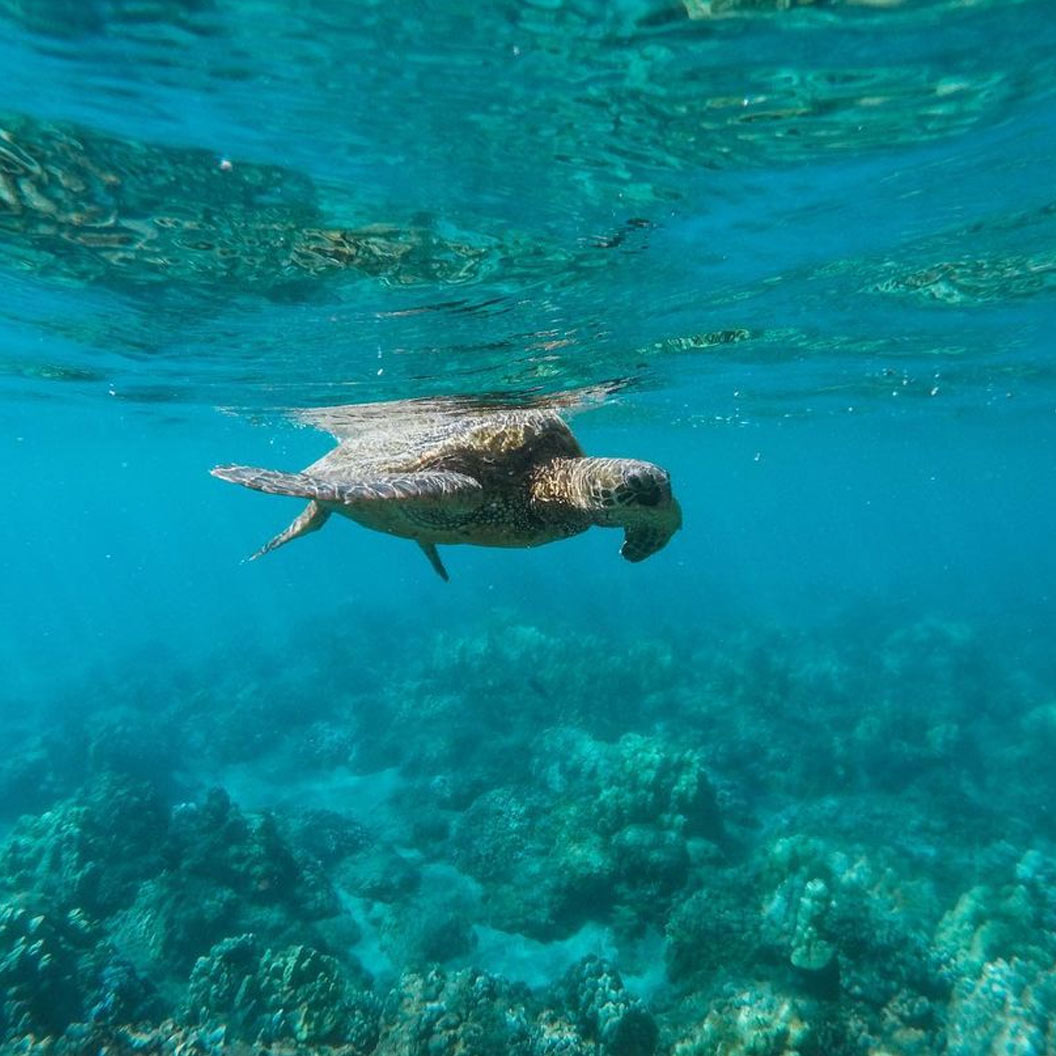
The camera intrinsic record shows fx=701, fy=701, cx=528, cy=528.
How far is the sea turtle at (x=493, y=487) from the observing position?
19.1 ft

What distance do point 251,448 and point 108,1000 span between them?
37.7 metres

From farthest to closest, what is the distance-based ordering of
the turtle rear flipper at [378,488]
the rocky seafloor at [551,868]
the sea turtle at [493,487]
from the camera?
the rocky seafloor at [551,868]
the sea turtle at [493,487]
the turtle rear flipper at [378,488]

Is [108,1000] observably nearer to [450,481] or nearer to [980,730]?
[450,481]

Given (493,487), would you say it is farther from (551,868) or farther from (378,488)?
(551,868)

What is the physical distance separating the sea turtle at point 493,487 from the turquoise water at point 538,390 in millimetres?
3119

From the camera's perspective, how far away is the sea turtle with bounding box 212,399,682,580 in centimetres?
583

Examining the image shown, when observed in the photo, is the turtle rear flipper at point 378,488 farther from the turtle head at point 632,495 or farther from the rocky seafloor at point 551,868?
the rocky seafloor at point 551,868

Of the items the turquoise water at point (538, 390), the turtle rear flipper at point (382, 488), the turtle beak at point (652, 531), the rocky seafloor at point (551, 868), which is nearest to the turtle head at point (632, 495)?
the turtle beak at point (652, 531)

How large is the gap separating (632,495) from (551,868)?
10.4 metres

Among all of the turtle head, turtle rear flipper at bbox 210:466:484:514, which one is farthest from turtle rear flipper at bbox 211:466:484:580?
the turtle head

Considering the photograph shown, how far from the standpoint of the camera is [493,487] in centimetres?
720

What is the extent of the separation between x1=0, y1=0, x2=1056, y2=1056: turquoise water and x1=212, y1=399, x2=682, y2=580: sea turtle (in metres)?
3.12

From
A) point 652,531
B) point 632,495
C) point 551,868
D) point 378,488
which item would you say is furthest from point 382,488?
point 551,868

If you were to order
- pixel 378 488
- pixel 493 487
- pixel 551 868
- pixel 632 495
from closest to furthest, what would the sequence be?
pixel 632 495, pixel 378 488, pixel 493 487, pixel 551 868
